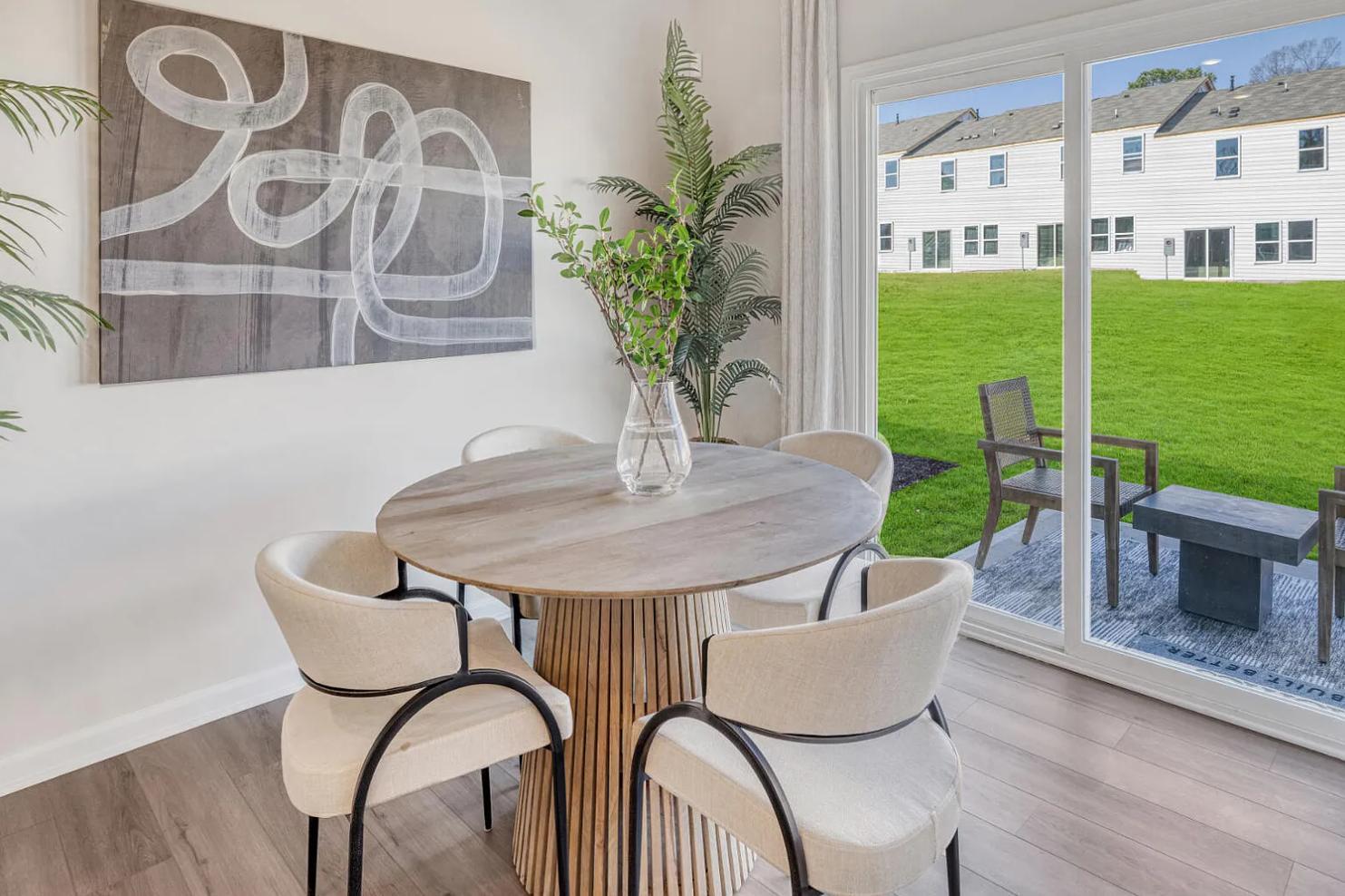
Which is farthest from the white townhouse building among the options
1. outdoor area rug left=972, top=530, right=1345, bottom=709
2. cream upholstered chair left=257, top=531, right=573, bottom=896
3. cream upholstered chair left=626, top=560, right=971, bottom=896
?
cream upholstered chair left=257, top=531, right=573, bottom=896

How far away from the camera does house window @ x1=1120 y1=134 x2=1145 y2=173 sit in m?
2.79

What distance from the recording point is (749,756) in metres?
→ 1.36

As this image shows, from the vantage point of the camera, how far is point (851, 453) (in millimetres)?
2807

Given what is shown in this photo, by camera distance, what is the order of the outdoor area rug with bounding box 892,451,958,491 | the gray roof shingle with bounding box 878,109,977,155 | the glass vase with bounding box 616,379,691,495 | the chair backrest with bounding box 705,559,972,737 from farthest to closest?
the outdoor area rug with bounding box 892,451,958,491
the gray roof shingle with bounding box 878,109,977,155
the glass vase with bounding box 616,379,691,495
the chair backrest with bounding box 705,559,972,737

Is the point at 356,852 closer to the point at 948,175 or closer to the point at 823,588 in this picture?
the point at 823,588

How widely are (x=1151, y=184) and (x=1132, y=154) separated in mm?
120

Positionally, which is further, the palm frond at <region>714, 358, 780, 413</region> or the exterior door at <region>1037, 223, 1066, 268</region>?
the palm frond at <region>714, 358, 780, 413</region>

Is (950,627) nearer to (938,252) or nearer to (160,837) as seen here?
(160,837)

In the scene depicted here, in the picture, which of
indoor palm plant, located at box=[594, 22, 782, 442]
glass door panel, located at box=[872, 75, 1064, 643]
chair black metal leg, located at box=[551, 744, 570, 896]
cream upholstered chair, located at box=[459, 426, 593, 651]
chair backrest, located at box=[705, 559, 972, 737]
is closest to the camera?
chair backrest, located at box=[705, 559, 972, 737]

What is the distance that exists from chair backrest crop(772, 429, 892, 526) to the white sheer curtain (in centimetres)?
66

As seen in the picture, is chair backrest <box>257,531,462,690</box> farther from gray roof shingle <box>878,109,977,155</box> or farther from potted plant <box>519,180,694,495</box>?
gray roof shingle <box>878,109,977,155</box>

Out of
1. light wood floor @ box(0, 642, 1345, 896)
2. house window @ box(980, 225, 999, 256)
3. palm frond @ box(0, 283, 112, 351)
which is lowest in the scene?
light wood floor @ box(0, 642, 1345, 896)

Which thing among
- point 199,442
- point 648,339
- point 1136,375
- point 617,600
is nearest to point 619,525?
point 617,600

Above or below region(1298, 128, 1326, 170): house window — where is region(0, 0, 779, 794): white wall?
below
